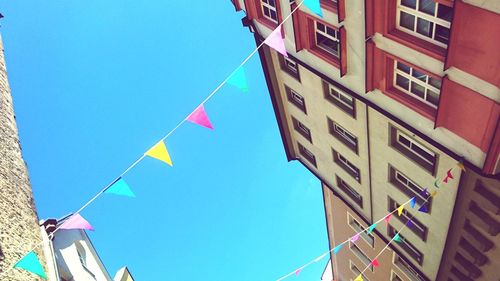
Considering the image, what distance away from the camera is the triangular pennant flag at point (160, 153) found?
9.89 m

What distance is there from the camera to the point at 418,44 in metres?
11.1

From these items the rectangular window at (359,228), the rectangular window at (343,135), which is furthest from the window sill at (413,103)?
the rectangular window at (359,228)

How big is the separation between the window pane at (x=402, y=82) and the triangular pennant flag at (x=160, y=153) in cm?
727

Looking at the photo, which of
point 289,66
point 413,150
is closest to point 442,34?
point 413,150

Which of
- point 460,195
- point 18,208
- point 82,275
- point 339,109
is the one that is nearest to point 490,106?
point 460,195

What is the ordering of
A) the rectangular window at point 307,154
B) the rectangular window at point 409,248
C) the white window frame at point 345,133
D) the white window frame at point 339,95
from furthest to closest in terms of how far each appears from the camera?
the rectangular window at point 307,154 → the rectangular window at point 409,248 → the white window frame at point 345,133 → the white window frame at point 339,95

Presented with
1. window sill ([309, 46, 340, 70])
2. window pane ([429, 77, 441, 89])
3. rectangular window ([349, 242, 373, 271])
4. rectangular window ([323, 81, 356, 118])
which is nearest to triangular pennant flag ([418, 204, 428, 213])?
rectangular window ([323, 81, 356, 118])

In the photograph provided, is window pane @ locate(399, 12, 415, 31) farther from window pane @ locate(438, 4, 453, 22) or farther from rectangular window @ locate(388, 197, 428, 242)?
rectangular window @ locate(388, 197, 428, 242)

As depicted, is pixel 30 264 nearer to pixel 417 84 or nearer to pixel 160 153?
pixel 160 153

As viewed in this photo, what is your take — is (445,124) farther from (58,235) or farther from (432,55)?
(58,235)

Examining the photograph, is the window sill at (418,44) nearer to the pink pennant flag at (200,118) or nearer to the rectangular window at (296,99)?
the pink pennant flag at (200,118)

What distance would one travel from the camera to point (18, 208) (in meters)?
13.9

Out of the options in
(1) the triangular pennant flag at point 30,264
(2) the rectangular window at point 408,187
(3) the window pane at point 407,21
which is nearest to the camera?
(1) the triangular pennant flag at point 30,264

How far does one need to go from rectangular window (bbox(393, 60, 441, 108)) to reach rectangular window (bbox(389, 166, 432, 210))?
392cm
